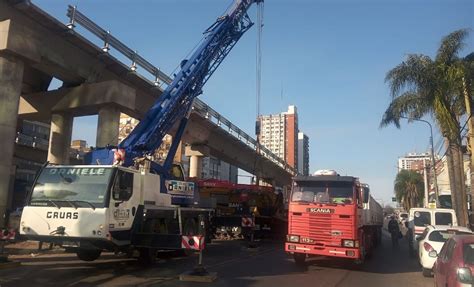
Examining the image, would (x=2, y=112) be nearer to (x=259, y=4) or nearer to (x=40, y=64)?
(x=40, y=64)

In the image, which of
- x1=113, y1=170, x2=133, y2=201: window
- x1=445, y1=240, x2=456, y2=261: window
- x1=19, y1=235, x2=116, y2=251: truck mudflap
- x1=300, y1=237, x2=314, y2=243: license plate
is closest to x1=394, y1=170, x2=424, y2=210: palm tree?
x1=300, y1=237, x2=314, y2=243: license plate

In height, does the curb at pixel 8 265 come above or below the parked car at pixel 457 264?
below

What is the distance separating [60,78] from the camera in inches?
892

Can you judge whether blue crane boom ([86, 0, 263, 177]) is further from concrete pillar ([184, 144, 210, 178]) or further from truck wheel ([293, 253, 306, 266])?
concrete pillar ([184, 144, 210, 178])

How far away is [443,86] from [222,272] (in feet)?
52.3

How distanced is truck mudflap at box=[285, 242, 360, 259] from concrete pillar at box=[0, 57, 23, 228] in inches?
419

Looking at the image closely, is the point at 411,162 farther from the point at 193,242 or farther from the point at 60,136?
the point at 193,242

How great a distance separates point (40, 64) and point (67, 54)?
48.8 inches

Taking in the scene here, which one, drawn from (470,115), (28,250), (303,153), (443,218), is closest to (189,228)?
(28,250)

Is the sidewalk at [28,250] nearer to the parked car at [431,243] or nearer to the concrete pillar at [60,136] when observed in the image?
the concrete pillar at [60,136]

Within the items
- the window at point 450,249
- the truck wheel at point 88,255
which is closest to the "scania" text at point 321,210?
the window at point 450,249

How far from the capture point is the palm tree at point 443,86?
23.4 meters

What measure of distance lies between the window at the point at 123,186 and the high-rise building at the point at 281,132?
Result: 41.9m

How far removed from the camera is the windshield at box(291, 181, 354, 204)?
573 inches
